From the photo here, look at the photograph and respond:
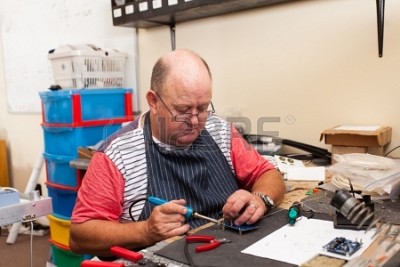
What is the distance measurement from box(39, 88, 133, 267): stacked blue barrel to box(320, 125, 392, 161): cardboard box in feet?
3.97

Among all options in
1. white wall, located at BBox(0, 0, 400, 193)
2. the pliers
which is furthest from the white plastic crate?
the pliers

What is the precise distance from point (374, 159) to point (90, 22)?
6.61ft

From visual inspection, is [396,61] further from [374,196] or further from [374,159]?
[374,196]

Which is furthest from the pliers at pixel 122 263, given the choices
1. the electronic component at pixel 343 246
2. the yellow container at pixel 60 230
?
the yellow container at pixel 60 230

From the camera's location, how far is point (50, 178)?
2.23 meters

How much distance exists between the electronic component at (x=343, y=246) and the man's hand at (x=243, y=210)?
21 centimetres

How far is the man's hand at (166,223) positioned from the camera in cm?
93

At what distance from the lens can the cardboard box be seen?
148cm

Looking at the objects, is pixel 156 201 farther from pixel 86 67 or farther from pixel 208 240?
pixel 86 67

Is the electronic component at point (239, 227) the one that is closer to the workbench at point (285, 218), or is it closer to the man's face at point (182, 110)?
the workbench at point (285, 218)

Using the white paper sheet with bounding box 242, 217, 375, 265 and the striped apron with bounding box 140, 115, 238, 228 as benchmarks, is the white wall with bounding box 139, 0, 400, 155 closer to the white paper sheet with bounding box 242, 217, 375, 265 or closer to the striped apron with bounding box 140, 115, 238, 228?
the striped apron with bounding box 140, 115, 238, 228

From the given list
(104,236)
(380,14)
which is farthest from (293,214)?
(380,14)

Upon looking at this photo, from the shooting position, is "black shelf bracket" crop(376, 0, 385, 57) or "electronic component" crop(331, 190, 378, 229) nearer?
"electronic component" crop(331, 190, 378, 229)

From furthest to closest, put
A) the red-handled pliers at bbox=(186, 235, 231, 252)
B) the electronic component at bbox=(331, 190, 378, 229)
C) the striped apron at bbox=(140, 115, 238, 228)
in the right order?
1. the striped apron at bbox=(140, 115, 238, 228)
2. the red-handled pliers at bbox=(186, 235, 231, 252)
3. the electronic component at bbox=(331, 190, 378, 229)
